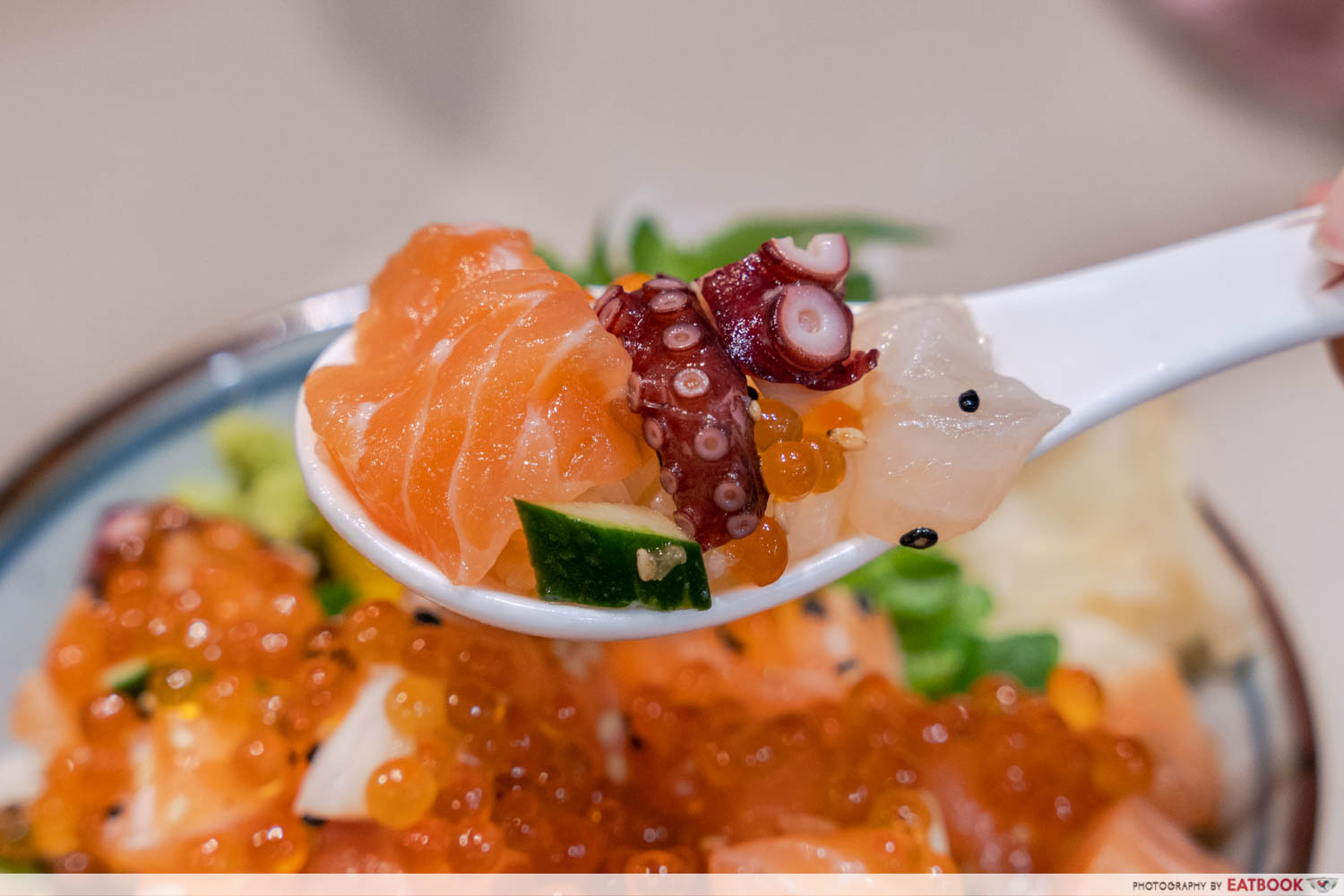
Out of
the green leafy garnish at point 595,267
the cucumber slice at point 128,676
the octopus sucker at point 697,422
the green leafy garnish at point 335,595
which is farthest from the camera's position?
the green leafy garnish at point 595,267

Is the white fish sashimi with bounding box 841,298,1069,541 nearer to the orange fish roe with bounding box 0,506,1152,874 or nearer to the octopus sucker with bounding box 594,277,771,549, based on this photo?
the octopus sucker with bounding box 594,277,771,549

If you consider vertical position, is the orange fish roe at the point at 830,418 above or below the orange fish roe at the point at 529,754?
above

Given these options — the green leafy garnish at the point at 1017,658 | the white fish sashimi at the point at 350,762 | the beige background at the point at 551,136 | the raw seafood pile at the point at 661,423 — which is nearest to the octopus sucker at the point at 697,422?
the raw seafood pile at the point at 661,423

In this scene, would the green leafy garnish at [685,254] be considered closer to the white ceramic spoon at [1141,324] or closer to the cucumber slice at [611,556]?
the white ceramic spoon at [1141,324]

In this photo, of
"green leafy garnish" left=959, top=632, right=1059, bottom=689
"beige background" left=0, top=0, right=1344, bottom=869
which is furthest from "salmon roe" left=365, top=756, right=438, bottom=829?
"beige background" left=0, top=0, right=1344, bottom=869

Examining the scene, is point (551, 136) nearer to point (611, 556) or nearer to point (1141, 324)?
point (1141, 324)

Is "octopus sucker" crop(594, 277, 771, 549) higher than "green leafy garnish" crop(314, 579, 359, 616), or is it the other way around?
"octopus sucker" crop(594, 277, 771, 549)

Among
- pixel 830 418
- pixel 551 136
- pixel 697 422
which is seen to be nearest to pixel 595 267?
pixel 551 136

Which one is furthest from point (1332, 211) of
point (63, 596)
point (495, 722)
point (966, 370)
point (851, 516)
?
point (63, 596)
